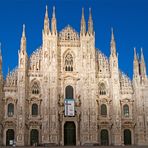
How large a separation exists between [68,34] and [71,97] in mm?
10725

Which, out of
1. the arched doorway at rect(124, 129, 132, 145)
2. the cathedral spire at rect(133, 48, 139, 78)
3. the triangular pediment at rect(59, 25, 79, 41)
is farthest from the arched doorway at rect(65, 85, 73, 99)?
the cathedral spire at rect(133, 48, 139, 78)

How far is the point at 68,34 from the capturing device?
63062 millimetres

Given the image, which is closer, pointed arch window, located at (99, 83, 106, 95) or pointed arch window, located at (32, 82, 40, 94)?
pointed arch window, located at (32, 82, 40, 94)

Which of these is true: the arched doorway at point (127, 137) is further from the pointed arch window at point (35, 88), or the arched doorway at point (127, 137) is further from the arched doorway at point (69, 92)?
the pointed arch window at point (35, 88)

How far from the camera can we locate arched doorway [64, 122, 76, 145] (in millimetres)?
59500

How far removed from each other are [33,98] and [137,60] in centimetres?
1842

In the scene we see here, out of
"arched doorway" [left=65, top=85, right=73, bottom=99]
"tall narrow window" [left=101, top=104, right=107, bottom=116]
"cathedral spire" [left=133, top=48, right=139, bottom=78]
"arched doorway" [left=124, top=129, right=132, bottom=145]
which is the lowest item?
"arched doorway" [left=124, top=129, right=132, bottom=145]

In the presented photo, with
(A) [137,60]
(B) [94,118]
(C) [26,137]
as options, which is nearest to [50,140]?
(C) [26,137]

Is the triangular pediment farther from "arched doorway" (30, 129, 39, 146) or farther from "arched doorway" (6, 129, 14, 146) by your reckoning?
"arched doorway" (6, 129, 14, 146)

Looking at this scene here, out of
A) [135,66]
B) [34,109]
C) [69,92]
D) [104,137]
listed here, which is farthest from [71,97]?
[135,66]

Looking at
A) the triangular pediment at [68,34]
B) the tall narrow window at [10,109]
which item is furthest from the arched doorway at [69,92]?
the tall narrow window at [10,109]

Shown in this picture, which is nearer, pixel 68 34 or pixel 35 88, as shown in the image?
pixel 35 88

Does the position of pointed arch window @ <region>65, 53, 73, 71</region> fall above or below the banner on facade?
above

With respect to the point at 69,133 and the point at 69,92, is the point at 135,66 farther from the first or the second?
the point at 69,133
